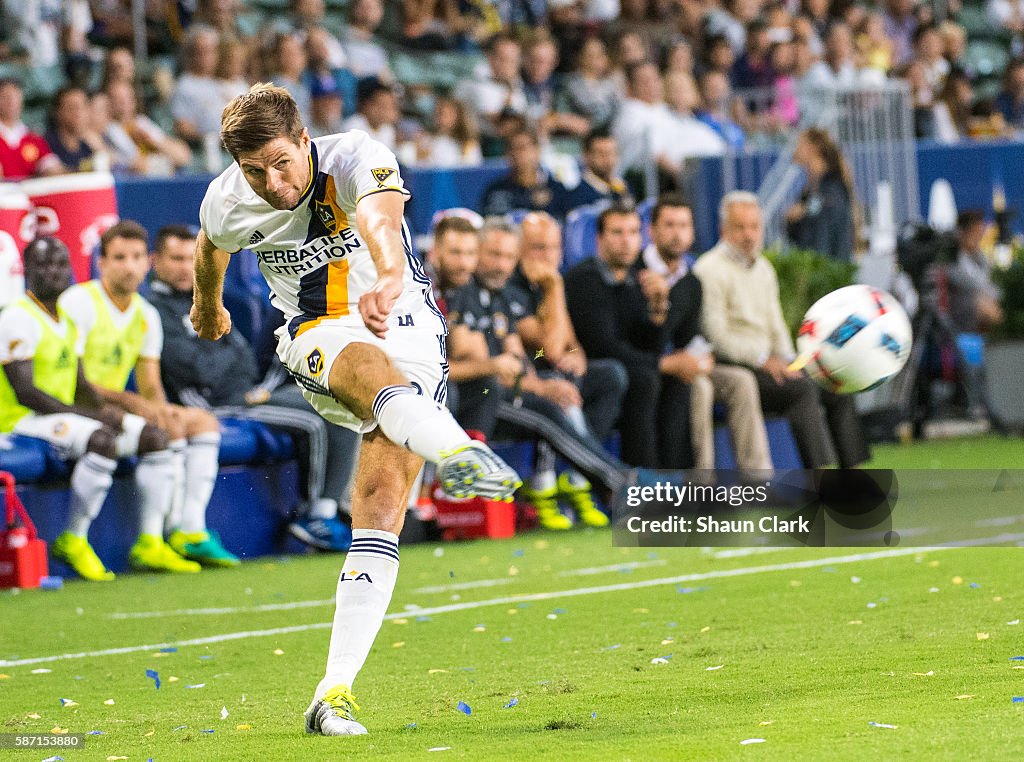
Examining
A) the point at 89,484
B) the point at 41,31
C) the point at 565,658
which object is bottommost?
the point at 565,658

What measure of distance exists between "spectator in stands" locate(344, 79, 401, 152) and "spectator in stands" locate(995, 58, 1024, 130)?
1078cm

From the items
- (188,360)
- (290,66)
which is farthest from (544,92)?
(188,360)

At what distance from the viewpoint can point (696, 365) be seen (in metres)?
12.4

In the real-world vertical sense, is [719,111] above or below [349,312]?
above

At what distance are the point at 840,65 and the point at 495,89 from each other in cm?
571

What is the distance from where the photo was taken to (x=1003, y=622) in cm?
694

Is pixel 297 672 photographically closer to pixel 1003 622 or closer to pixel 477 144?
pixel 1003 622

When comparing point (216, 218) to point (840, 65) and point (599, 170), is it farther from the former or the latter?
point (840, 65)

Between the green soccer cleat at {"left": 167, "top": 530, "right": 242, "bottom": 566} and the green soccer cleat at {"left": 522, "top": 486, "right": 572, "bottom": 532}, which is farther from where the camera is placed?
the green soccer cleat at {"left": 522, "top": 486, "right": 572, "bottom": 532}

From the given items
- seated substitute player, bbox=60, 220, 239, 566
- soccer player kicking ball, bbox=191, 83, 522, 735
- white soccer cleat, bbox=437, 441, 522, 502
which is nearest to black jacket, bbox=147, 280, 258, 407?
seated substitute player, bbox=60, 220, 239, 566

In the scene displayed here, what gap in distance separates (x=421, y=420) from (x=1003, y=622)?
2.91 meters

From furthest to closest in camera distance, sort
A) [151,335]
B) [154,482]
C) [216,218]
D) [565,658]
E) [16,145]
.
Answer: [16,145] → [151,335] → [154,482] → [565,658] → [216,218]

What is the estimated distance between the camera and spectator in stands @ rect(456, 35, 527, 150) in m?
17.7

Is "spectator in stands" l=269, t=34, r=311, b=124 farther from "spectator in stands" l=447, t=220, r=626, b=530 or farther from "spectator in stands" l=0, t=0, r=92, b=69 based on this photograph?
"spectator in stands" l=447, t=220, r=626, b=530
